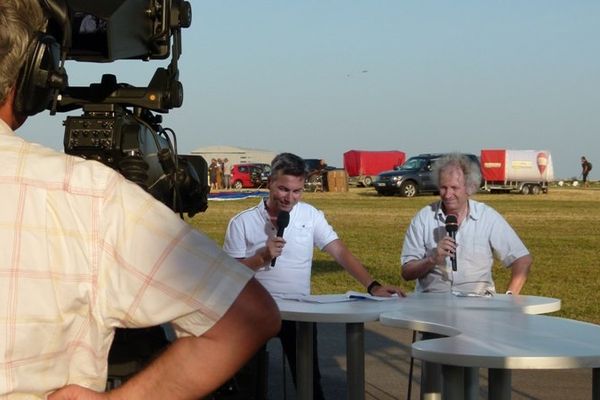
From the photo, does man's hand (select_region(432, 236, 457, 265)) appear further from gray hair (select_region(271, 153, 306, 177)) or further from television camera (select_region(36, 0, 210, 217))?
television camera (select_region(36, 0, 210, 217))

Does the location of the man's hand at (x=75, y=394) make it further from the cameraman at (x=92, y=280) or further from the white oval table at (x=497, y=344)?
the white oval table at (x=497, y=344)

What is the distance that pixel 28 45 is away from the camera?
1.67 metres

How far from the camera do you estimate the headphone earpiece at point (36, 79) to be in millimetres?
1693

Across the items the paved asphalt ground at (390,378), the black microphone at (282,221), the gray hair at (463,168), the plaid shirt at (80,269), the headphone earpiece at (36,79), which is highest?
the headphone earpiece at (36,79)

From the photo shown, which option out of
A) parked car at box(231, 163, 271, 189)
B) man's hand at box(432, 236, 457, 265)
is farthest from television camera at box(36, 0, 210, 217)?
parked car at box(231, 163, 271, 189)

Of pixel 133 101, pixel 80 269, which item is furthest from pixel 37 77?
pixel 133 101

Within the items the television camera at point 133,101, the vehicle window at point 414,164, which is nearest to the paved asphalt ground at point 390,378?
the television camera at point 133,101

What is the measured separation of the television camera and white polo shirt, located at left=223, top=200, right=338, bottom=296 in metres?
1.18

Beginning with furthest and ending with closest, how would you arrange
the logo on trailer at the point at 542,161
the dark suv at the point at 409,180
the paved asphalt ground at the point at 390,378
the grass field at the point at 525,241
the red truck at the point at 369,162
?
1. the red truck at the point at 369,162
2. the logo on trailer at the point at 542,161
3. the dark suv at the point at 409,180
4. the grass field at the point at 525,241
5. the paved asphalt ground at the point at 390,378

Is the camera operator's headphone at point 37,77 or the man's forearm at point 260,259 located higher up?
the camera operator's headphone at point 37,77

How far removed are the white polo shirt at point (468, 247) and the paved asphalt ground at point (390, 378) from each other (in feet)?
3.52

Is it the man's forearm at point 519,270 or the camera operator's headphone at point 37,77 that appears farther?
the man's forearm at point 519,270

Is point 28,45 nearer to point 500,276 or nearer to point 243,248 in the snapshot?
point 243,248

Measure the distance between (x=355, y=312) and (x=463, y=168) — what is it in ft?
6.68
